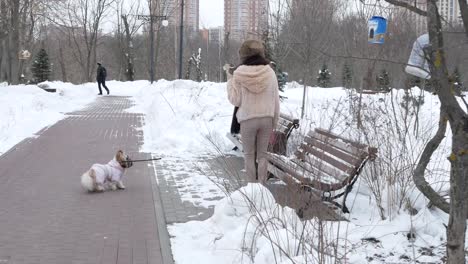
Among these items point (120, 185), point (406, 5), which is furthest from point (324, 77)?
point (406, 5)

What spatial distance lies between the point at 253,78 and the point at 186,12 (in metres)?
44.2

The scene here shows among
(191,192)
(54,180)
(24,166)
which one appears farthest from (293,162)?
(24,166)

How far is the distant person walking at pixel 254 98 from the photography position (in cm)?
646

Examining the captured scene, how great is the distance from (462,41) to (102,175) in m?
5.01

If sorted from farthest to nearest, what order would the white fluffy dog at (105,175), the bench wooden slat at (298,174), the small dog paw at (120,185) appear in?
the small dog paw at (120,185)
the white fluffy dog at (105,175)
the bench wooden slat at (298,174)

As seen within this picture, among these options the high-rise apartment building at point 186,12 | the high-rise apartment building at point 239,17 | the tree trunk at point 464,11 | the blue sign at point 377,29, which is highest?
the high-rise apartment building at point 186,12

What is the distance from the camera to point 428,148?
381 cm

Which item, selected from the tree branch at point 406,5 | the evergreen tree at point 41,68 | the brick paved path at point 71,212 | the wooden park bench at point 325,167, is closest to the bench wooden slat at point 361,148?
the wooden park bench at point 325,167

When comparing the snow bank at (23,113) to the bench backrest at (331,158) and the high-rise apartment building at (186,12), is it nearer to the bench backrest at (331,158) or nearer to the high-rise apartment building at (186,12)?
the bench backrest at (331,158)

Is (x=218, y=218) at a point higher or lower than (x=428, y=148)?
lower

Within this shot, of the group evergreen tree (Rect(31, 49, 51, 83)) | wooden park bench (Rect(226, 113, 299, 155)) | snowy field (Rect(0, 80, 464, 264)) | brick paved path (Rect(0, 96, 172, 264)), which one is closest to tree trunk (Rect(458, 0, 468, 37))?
snowy field (Rect(0, 80, 464, 264))

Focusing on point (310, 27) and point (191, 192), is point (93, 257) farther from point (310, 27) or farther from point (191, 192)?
point (310, 27)

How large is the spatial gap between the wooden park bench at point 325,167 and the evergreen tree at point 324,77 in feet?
114

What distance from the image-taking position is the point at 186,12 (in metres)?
49.3
